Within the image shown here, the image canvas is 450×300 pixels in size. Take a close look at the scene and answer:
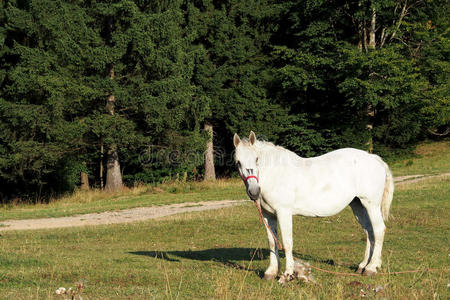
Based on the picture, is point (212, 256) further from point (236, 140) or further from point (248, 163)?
point (236, 140)

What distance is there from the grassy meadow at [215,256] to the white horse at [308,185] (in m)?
0.57

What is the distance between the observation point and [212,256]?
1176 centimetres

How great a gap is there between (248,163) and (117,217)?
1300cm

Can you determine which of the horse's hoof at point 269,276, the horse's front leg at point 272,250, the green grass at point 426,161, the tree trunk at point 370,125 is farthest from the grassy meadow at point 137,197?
the horse's hoof at point 269,276

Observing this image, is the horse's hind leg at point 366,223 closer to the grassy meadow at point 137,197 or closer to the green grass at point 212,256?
the green grass at point 212,256

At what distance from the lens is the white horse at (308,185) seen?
8.79 meters

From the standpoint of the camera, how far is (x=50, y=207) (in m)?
25.0

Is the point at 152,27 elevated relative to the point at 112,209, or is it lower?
elevated

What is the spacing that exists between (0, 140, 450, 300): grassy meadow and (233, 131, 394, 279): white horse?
57cm

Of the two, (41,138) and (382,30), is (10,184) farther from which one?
(382,30)

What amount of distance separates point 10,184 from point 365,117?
79.6 feet

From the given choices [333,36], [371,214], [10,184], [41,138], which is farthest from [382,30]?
[371,214]

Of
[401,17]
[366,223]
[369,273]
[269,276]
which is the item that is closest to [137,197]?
[366,223]

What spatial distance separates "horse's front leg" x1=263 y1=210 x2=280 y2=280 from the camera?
8.87m
